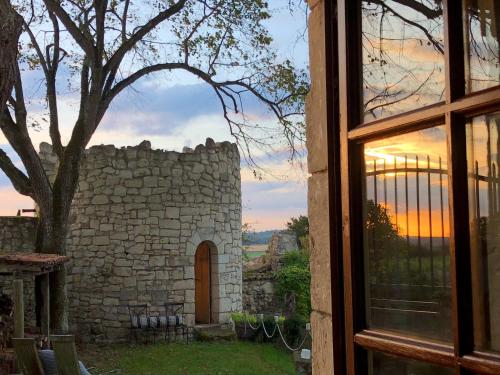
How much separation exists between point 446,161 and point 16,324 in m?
6.36

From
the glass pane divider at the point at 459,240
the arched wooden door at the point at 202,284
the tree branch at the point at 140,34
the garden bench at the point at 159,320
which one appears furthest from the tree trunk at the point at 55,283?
the glass pane divider at the point at 459,240

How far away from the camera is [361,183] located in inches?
49.4

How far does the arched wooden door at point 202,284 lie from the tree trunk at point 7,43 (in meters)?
7.67

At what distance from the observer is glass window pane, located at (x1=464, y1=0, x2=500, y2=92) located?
3.16ft

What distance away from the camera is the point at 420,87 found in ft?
3.62

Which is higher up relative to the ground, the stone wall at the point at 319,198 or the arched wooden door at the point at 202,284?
the stone wall at the point at 319,198

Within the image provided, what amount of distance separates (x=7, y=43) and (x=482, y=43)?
5.17 metres

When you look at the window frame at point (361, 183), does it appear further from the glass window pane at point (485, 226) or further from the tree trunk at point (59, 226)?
the tree trunk at point (59, 226)

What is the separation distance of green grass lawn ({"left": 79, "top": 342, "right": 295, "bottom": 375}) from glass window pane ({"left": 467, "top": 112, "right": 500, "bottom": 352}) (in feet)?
26.0

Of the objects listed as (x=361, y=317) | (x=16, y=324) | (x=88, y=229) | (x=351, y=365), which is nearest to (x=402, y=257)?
(x=361, y=317)

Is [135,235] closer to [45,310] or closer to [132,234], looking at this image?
[132,234]

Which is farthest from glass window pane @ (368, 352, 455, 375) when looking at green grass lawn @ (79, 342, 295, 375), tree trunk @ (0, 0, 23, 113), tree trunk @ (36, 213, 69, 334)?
tree trunk @ (36, 213, 69, 334)

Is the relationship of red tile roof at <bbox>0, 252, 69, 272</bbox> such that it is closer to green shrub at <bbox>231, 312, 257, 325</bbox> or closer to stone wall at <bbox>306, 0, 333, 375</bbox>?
green shrub at <bbox>231, 312, 257, 325</bbox>

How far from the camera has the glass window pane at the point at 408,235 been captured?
1034 mm
